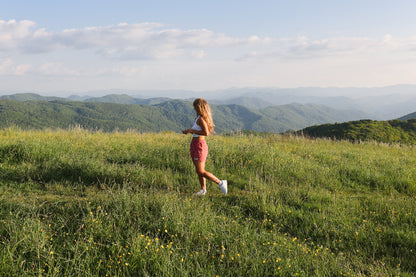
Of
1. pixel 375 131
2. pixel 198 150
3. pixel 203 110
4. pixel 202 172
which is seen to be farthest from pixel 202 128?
pixel 375 131

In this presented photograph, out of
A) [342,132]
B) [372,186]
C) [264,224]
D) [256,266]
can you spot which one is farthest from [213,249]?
[342,132]

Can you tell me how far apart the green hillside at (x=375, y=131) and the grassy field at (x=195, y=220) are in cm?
2072

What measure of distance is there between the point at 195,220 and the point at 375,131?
3054cm

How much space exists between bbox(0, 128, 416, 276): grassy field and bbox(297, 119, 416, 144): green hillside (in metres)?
20.7

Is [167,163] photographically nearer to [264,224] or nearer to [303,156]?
[264,224]

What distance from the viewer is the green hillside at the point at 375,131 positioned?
27156mm

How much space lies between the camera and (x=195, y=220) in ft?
15.6

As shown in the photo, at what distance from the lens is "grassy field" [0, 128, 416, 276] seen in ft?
11.9

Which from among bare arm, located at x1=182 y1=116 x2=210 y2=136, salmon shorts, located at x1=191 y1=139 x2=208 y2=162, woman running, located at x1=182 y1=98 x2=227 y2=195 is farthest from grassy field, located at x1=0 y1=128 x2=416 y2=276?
bare arm, located at x1=182 y1=116 x2=210 y2=136

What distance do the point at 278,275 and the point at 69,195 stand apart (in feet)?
18.1

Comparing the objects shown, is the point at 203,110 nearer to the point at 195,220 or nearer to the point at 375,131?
the point at 195,220

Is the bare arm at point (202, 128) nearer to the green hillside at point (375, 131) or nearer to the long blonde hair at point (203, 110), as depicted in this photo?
the long blonde hair at point (203, 110)

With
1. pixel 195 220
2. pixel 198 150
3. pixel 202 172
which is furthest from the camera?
pixel 202 172

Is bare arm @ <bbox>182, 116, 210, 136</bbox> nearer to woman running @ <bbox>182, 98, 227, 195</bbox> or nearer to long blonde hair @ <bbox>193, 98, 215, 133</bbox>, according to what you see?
woman running @ <bbox>182, 98, 227, 195</bbox>
